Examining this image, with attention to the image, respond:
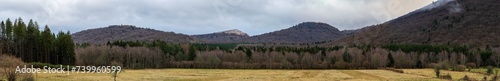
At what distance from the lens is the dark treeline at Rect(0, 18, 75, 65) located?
131750mm

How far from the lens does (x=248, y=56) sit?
593ft

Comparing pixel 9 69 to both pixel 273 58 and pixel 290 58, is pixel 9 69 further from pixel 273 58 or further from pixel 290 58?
pixel 290 58

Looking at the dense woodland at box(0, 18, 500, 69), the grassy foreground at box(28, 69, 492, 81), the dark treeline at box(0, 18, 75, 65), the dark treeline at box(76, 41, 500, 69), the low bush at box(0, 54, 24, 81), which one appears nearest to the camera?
the low bush at box(0, 54, 24, 81)

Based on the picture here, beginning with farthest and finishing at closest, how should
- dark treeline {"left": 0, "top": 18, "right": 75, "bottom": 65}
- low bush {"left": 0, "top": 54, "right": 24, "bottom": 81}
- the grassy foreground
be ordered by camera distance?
1. dark treeline {"left": 0, "top": 18, "right": 75, "bottom": 65}
2. the grassy foreground
3. low bush {"left": 0, "top": 54, "right": 24, "bottom": 81}

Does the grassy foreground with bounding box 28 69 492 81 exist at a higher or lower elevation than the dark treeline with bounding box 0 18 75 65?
lower

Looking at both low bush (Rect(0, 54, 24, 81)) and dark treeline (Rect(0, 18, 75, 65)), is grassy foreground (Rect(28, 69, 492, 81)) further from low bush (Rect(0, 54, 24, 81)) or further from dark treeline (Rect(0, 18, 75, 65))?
dark treeline (Rect(0, 18, 75, 65))

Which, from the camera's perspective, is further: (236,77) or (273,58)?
(273,58)

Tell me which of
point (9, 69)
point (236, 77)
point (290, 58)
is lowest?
point (236, 77)

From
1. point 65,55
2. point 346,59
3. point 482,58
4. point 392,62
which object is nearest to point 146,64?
point 65,55

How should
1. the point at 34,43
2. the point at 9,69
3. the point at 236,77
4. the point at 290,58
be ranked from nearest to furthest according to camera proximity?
the point at 9,69 → the point at 236,77 → the point at 34,43 → the point at 290,58

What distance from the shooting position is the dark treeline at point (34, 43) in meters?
132

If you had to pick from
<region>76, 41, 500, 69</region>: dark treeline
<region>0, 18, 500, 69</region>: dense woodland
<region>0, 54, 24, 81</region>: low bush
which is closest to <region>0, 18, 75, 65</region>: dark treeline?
<region>0, 18, 500, 69</region>: dense woodland

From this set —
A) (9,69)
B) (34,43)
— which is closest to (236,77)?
(9,69)

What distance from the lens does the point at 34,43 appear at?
5295 inches
